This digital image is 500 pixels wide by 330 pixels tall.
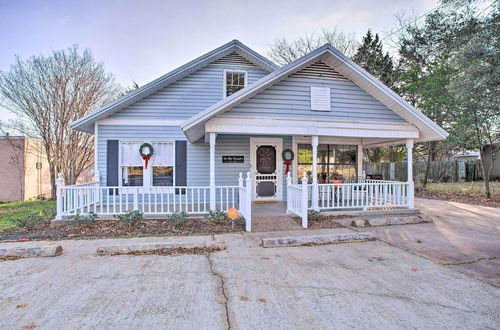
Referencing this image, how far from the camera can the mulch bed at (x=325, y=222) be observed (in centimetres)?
650

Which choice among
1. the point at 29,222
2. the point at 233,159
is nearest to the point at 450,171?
the point at 233,159

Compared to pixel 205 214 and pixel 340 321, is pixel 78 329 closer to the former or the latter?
pixel 340 321

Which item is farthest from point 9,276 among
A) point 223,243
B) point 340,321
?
point 340,321

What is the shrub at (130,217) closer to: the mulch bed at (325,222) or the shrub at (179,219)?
the shrub at (179,219)

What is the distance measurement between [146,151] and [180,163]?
3.69 ft

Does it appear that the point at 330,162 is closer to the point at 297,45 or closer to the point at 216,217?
the point at 216,217

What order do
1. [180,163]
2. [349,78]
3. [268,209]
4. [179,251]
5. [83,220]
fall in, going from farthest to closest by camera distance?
[180,163] → [268,209] → [349,78] → [83,220] → [179,251]

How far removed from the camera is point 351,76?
7.40 m

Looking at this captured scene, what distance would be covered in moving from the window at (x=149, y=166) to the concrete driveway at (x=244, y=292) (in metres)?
4.08

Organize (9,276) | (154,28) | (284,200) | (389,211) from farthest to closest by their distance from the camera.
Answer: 1. (154,28)
2. (284,200)
3. (389,211)
4. (9,276)

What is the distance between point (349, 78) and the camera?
7504 mm

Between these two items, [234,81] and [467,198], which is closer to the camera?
[234,81]

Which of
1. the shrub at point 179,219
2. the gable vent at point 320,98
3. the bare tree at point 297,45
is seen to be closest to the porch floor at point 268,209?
the shrub at point 179,219

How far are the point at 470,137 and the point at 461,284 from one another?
38.4ft
